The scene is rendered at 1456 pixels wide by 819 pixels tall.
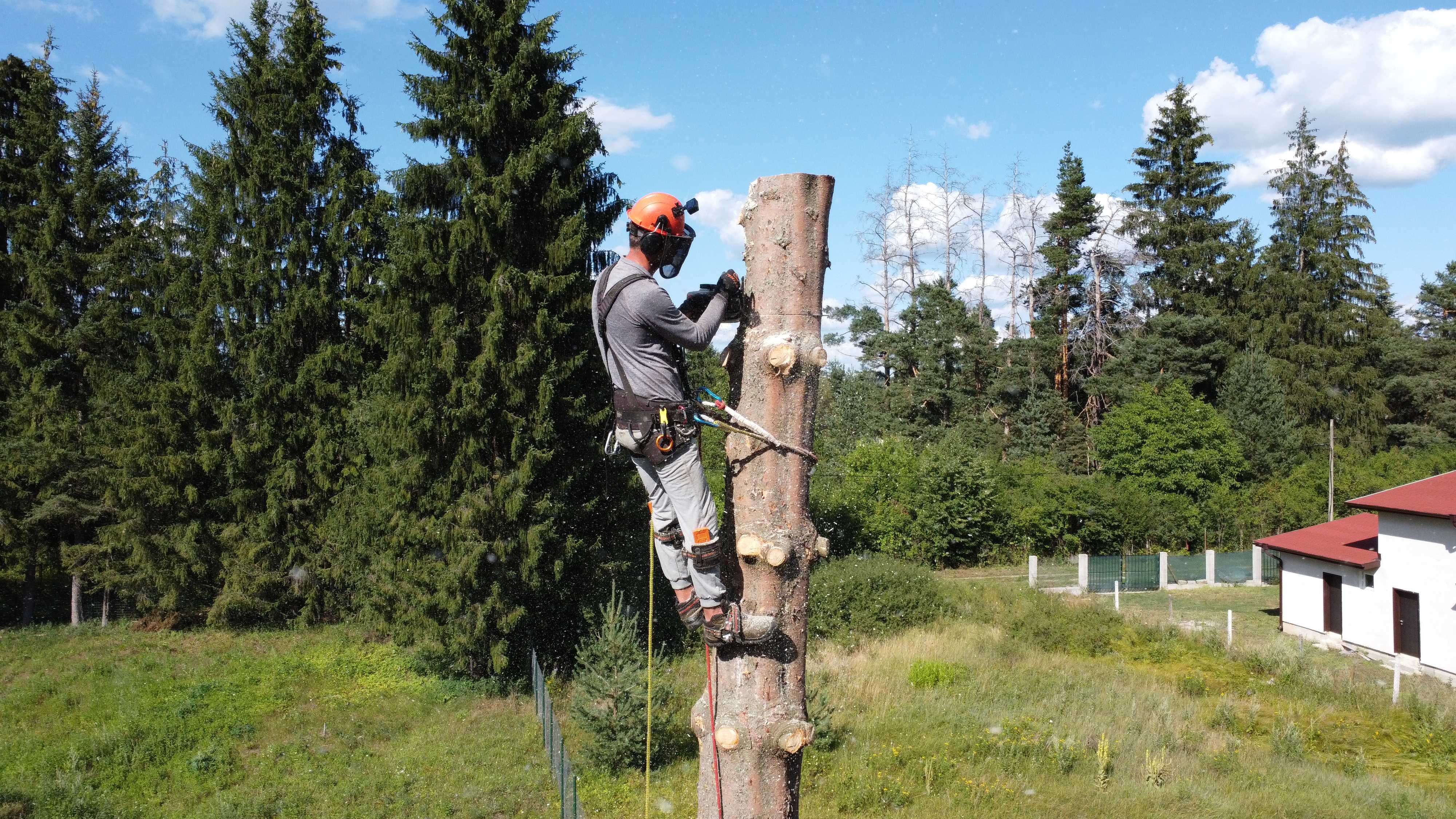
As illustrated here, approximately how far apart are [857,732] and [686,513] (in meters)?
10.3

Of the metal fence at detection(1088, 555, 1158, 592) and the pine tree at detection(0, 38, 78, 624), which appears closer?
the pine tree at detection(0, 38, 78, 624)

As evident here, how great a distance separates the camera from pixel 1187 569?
33.2m

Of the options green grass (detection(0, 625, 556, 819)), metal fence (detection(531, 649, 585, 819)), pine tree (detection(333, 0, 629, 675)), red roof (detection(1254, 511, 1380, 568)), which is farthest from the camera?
red roof (detection(1254, 511, 1380, 568))

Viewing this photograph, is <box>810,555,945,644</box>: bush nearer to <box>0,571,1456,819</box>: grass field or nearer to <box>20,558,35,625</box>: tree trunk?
<box>0,571,1456,819</box>: grass field

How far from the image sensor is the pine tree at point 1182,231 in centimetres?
4228

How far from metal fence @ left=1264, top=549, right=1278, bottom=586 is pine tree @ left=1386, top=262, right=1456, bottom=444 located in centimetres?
1365

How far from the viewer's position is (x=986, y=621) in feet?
73.6

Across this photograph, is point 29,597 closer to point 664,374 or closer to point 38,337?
point 38,337

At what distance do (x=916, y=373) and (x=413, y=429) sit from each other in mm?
32333

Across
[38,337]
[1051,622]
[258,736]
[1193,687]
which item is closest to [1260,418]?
[1051,622]

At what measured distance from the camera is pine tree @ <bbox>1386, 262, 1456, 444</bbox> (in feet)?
136

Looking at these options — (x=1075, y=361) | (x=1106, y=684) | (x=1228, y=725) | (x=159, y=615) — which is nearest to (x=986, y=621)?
(x=1106, y=684)

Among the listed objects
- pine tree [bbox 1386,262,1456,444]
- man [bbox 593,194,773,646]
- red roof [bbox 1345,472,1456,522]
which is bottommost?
red roof [bbox 1345,472,1456,522]

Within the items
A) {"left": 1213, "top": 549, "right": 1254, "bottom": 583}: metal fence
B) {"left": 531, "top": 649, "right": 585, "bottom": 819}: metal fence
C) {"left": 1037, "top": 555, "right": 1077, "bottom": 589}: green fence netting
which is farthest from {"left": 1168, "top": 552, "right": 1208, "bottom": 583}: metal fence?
{"left": 531, "top": 649, "right": 585, "bottom": 819}: metal fence
